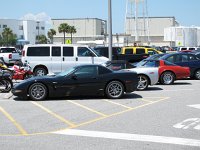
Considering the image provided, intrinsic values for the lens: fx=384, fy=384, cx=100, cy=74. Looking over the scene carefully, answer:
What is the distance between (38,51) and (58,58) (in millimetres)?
1177

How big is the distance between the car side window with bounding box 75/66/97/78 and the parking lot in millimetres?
848

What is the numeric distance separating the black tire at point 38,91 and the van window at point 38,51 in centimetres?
824

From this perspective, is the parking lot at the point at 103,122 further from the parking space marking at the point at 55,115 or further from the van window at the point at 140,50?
the van window at the point at 140,50

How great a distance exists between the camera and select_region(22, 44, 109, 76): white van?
67.4ft

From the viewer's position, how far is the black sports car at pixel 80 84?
12539mm

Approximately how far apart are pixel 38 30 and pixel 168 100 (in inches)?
6314

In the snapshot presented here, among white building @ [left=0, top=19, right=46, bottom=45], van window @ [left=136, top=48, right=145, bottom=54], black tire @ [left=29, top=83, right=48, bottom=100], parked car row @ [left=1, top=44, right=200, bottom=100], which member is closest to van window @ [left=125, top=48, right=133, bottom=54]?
van window @ [left=136, top=48, right=145, bottom=54]

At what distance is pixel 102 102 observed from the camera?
40.1 feet

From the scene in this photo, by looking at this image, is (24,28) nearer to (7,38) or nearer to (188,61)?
(7,38)

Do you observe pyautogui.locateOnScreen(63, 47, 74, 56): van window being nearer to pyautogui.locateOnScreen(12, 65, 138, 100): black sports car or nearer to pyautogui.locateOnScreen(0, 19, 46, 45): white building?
pyautogui.locateOnScreen(12, 65, 138, 100): black sports car

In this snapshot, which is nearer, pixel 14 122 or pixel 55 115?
pixel 14 122

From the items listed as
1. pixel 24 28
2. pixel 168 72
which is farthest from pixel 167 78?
pixel 24 28

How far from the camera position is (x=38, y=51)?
20.8 metres

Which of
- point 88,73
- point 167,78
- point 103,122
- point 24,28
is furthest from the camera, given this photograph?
point 24,28
